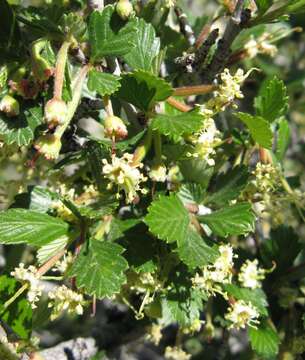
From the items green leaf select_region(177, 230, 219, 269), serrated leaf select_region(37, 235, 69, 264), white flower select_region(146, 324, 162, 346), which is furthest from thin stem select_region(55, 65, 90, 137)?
white flower select_region(146, 324, 162, 346)

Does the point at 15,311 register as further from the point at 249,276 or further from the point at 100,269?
the point at 249,276

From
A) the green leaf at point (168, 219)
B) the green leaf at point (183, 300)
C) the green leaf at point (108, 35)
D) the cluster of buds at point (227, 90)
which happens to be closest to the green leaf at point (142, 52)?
the green leaf at point (108, 35)

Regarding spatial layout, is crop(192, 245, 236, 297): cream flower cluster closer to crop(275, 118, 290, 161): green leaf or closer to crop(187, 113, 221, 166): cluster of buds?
crop(187, 113, 221, 166): cluster of buds

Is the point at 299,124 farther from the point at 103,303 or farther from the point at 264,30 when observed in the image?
the point at 103,303

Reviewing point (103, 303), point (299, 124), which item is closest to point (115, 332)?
point (103, 303)

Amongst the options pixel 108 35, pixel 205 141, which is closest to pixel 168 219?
pixel 205 141

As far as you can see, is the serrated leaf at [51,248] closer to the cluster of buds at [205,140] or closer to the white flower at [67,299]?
the white flower at [67,299]
